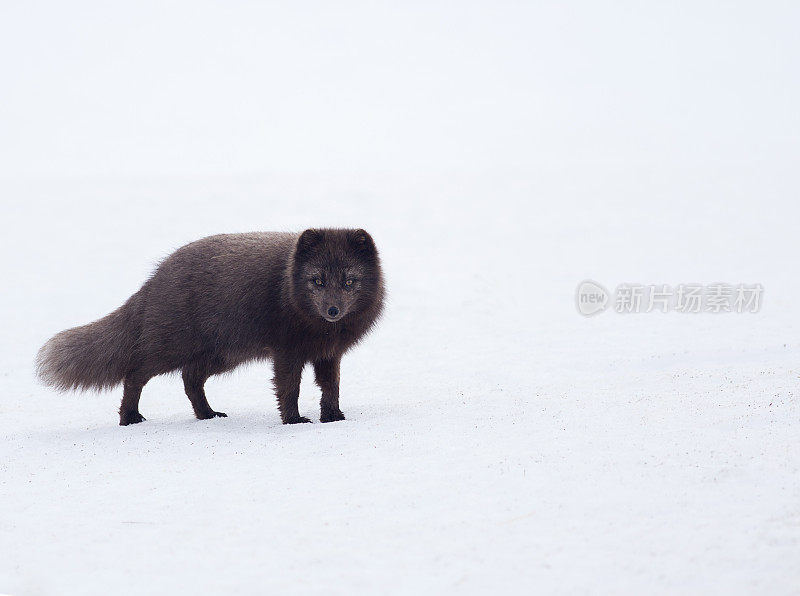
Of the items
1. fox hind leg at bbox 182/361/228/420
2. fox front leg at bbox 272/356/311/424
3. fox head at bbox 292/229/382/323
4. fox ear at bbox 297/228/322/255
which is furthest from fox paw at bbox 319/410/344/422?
fox ear at bbox 297/228/322/255

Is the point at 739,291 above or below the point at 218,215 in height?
below

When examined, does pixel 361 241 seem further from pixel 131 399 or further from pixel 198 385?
pixel 131 399

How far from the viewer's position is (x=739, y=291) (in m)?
21.8

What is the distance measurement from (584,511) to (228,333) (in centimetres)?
548

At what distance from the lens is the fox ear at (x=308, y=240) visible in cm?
945

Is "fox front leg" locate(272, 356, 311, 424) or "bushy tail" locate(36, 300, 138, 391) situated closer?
"fox front leg" locate(272, 356, 311, 424)

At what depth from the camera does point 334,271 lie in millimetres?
9367

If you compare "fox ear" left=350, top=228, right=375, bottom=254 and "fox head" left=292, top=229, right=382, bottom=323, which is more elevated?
"fox ear" left=350, top=228, right=375, bottom=254

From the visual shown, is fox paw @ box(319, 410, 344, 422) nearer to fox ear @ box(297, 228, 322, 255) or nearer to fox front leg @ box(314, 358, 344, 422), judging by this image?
fox front leg @ box(314, 358, 344, 422)

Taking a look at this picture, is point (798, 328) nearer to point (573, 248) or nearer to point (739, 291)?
point (739, 291)

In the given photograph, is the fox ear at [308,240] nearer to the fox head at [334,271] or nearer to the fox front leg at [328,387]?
the fox head at [334,271]

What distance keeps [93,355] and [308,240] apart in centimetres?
360

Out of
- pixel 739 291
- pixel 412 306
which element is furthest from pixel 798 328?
pixel 412 306

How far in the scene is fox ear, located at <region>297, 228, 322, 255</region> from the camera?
9445 mm
